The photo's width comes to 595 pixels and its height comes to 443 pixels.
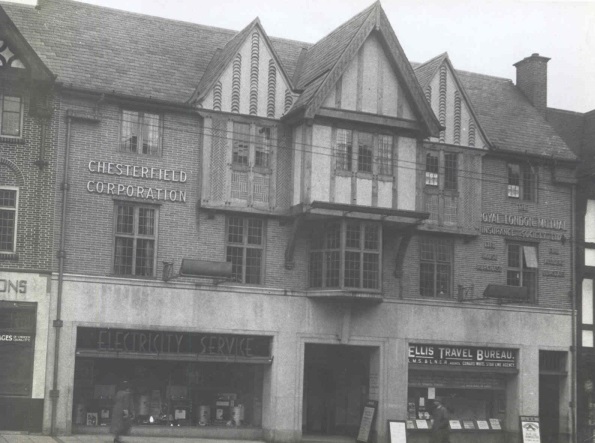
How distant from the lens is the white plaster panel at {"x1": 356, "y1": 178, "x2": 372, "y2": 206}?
100 feet

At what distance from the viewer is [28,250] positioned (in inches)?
1088

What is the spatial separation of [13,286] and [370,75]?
1284 centimetres

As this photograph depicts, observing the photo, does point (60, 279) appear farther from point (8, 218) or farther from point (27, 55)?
point (27, 55)

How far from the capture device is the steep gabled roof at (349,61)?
2988cm

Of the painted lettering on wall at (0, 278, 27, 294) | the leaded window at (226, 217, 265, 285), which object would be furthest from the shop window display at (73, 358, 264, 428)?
the leaded window at (226, 217, 265, 285)

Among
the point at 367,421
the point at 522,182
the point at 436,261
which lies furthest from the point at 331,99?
the point at 367,421

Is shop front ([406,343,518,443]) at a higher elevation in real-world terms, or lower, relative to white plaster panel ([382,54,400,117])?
lower

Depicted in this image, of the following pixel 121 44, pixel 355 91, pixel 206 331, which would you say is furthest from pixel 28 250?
pixel 355 91

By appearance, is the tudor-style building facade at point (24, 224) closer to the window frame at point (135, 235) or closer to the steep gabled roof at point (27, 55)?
the steep gabled roof at point (27, 55)

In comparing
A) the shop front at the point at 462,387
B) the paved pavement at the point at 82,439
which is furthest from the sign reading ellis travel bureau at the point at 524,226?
the paved pavement at the point at 82,439

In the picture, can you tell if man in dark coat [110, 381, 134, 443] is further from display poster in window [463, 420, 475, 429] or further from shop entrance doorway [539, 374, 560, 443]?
shop entrance doorway [539, 374, 560, 443]

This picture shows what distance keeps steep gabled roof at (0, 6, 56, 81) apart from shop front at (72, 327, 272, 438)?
750cm

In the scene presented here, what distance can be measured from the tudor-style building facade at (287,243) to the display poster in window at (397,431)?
531 mm

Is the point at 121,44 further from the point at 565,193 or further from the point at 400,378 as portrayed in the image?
the point at 565,193
